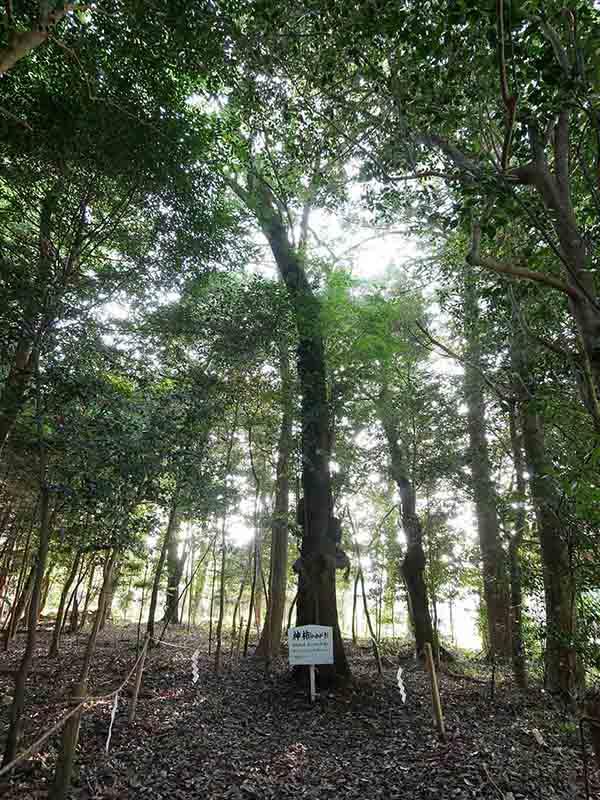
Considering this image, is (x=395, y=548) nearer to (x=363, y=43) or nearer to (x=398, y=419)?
(x=398, y=419)

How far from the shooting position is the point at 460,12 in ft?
8.75

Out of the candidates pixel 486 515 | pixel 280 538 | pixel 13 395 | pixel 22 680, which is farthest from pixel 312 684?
pixel 486 515

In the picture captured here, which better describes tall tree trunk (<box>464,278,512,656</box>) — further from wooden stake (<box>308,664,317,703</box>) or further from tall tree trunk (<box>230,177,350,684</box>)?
wooden stake (<box>308,664,317,703</box>)

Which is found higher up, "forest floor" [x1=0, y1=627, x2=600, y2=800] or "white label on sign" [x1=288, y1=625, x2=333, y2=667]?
"white label on sign" [x1=288, y1=625, x2=333, y2=667]

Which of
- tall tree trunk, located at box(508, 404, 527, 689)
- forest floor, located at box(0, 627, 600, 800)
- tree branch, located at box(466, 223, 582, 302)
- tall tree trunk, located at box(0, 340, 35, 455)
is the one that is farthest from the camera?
tall tree trunk, located at box(508, 404, 527, 689)

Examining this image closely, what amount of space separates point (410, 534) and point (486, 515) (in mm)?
2213

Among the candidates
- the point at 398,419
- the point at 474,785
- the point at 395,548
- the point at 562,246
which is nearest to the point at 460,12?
the point at 562,246

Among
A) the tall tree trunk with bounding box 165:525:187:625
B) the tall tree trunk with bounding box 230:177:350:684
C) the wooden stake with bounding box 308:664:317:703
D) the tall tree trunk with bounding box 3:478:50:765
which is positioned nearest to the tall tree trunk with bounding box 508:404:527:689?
the tall tree trunk with bounding box 230:177:350:684

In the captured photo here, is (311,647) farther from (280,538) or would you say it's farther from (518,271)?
(518,271)

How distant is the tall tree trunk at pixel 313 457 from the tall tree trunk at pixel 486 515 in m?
2.86

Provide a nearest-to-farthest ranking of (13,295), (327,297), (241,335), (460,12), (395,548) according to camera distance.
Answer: (460,12), (13,295), (241,335), (327,297), (395,548)

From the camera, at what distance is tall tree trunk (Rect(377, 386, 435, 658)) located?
9516mm

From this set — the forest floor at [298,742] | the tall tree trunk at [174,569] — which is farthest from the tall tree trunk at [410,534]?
the tall tree trunk at [174,569]

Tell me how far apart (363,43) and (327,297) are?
5005 mm
